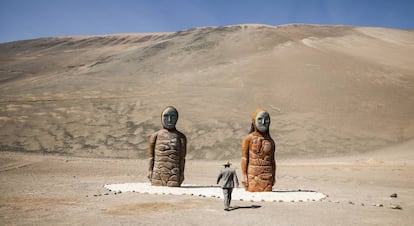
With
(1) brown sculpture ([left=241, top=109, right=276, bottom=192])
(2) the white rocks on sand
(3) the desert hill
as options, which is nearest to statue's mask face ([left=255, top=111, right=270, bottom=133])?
(1) brown sculpture ([left=241, top=109, right=276, bottom=192])

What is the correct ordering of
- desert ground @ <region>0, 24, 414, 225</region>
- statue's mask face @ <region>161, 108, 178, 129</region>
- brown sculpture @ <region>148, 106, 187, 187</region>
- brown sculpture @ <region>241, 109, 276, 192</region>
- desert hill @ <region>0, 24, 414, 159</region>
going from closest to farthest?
desert ground @ <region>0, 24, 414, 225</region> → brown sculpture @ <region>241, 109, 276, 192</region> → brown sculpture @ <region>148, 106, 187, 187</region> → statue's mask face @ <region>161, 108, 178, 129</region> → desert hill @ <region>0, 24, 414, 159</region>

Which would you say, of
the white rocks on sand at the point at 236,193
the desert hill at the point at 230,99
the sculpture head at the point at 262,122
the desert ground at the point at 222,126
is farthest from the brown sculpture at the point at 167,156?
the desert hill at the point at 230,99

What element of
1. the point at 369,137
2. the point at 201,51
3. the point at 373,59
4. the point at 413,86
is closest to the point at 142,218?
the point at 369,137

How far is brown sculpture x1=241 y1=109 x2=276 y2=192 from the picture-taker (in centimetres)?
1418

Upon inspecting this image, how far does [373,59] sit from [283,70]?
13909 millimetres

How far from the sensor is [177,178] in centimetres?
1518

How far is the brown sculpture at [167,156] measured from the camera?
15.2 m

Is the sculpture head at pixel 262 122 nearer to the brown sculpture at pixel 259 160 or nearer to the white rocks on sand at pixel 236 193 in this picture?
the brown sculpture at pixel 259 160

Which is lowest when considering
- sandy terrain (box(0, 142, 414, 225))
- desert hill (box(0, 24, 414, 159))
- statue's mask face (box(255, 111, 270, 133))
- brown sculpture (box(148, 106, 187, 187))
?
sandy terrain (box(0, 142, 414, 225))

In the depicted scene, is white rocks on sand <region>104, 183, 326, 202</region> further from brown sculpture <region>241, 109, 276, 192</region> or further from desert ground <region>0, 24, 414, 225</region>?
desert ground <region>0, 24, 414, 225</region>

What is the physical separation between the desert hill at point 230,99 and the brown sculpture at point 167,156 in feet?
50.1

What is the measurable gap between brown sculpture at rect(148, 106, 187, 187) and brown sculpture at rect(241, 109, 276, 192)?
2.38 m

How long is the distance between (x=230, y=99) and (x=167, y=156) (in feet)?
89.3

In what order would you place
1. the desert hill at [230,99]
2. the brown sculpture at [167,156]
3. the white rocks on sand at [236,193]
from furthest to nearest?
the desert hill at [230,99] → the brown sculpture at [167,156] → the white rocks on sand at [236,193]
